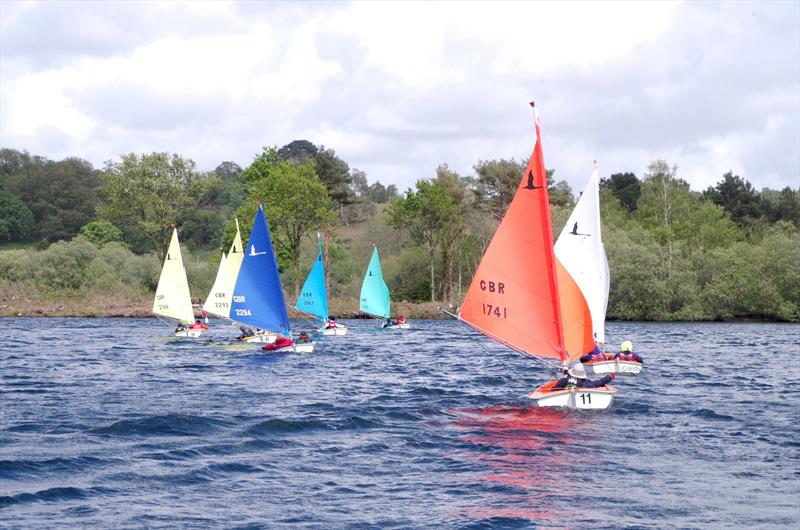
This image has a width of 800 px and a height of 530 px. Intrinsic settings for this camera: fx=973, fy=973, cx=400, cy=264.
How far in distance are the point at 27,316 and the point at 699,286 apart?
208 feet

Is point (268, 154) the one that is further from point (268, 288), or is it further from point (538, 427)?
point (538, 427)

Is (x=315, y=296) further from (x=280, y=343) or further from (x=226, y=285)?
(x=280, y=343)

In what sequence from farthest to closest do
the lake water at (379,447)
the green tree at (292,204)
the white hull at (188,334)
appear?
the green tree at (292,204)
the white hull at (188,334)
the lake water at (379,447)

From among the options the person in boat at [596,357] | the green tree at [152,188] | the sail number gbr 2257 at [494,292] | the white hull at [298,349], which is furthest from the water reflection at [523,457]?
the green tree at [152,188]

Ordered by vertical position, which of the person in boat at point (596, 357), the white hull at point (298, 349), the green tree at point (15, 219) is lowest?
the person in boat at point (596, 357)

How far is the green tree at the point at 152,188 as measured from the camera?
10325cm

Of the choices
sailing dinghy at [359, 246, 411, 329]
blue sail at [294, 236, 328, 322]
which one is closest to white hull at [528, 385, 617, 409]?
blue sail at [294, 236, 328, 322]

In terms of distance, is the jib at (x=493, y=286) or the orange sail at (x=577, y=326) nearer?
the jib at (x=493, y=286)

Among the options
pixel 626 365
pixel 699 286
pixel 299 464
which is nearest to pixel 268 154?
pixel 699 286

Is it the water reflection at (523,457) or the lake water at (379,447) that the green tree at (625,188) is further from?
the water reflection at (523,457)

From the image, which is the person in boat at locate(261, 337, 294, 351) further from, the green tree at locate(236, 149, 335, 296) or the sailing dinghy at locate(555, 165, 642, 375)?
the green tree at locate(236, 149, 335, 296)

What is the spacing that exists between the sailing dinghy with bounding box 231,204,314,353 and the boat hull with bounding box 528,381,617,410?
64.3ft

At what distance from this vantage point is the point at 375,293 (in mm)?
80625

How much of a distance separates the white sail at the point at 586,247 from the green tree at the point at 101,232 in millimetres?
92478
